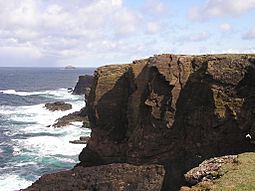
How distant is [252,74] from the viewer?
113 ft

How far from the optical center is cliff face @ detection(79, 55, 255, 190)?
34.6 m

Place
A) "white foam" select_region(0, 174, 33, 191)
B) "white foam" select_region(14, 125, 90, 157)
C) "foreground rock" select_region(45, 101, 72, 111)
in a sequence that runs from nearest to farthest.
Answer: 1. "white foam" select_region(0, 174, 33, 191)
2. "white foam" select_region(14, 125, 90, 157)
3. "foreground rock" select_region(45, 101, 72, 111)

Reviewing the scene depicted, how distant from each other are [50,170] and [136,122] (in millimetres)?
12493

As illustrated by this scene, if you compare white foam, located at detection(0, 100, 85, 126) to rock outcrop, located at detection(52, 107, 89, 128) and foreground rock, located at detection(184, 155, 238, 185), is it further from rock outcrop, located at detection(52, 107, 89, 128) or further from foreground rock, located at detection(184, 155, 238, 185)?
foreground rock, located at detection(184, 155, 238, 185)

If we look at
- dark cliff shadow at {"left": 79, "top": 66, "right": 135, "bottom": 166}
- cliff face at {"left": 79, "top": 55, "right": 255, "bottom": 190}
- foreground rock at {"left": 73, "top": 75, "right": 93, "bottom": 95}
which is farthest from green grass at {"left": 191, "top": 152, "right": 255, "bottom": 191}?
foreground rock at {"left": 73, "top": 75, "right": 93, "bottom": 95}

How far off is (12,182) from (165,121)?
16615 mm

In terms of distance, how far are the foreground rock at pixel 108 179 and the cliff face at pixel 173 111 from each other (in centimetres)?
177

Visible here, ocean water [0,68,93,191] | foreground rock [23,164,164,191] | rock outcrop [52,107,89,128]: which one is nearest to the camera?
foreground rock [23,164,164,191]

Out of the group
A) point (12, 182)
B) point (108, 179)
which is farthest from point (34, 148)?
point (108, 179)

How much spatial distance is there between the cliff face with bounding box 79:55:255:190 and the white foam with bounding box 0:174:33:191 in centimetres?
618

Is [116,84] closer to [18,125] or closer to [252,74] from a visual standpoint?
[252,74]

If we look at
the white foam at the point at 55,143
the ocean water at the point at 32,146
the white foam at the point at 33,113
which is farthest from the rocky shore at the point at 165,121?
the white foam at the point at 33,113

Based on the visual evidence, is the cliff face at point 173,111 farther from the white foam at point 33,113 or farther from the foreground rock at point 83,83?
the foreground rock at point 83,83

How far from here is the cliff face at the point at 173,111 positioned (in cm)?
3462
